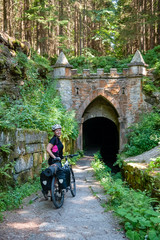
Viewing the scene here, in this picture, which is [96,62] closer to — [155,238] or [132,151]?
[132,151]

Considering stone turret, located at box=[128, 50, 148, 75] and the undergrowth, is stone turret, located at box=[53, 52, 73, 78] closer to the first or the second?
stone turret, located at box=[128, 50, 148, 75]

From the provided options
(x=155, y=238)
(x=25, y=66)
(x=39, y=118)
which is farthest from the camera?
(x=25, y=66)

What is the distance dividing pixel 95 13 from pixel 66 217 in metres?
18.1

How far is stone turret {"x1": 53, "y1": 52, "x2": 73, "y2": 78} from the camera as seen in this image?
12.1 meters

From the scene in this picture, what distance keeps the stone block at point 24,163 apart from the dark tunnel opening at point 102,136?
12.7m

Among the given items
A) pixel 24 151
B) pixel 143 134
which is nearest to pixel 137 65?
pixel 143 134

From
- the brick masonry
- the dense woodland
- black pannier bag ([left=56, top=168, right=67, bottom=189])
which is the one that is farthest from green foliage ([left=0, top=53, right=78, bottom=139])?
the dense woodland

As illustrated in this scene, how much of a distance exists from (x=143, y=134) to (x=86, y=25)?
11.4 m

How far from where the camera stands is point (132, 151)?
10.8m

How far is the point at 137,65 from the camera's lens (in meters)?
12.0

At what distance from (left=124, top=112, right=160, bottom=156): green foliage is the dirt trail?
676cm

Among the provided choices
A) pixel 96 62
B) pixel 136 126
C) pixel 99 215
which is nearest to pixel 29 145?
pixel 99 215

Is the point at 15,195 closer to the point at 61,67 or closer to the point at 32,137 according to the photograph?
the point at 32,137

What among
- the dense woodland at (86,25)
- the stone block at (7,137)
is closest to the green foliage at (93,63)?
the dense woodland at (86,25)
